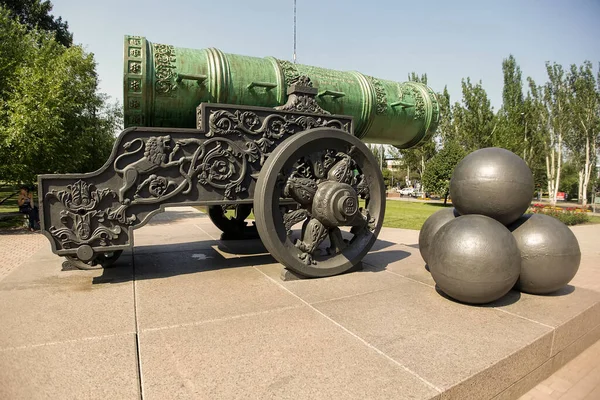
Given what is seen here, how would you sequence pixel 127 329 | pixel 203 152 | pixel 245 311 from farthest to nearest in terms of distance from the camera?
1. pixel 203 152
2. pixel 245 311
3. pixel 127 329

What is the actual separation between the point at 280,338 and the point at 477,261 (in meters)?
1.80

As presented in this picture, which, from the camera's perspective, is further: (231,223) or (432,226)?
(231,223)

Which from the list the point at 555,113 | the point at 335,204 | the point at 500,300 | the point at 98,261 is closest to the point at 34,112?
the point at 98,261

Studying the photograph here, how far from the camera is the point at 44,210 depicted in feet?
11.9

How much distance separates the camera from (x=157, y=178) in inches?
156

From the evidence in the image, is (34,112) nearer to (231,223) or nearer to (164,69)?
(231,223)

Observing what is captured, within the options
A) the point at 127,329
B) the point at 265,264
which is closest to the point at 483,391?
the point at 127,329

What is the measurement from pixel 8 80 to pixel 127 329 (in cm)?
1056

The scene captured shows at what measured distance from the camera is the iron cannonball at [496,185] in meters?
3.61

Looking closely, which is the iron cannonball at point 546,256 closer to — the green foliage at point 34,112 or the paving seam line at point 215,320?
the paving seam line at point 215,320

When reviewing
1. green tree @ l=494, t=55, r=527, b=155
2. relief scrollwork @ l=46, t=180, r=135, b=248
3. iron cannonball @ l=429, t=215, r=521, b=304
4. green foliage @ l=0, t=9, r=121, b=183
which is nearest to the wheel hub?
iron cannonball @ l=429, t=215, r=521, b=304

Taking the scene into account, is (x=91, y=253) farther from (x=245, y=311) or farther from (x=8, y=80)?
(x=8, y=80)

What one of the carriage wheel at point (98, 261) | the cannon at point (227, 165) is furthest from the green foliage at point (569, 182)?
the carriage wheel at point (98, 261)

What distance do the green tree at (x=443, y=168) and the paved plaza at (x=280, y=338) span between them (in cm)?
2502
